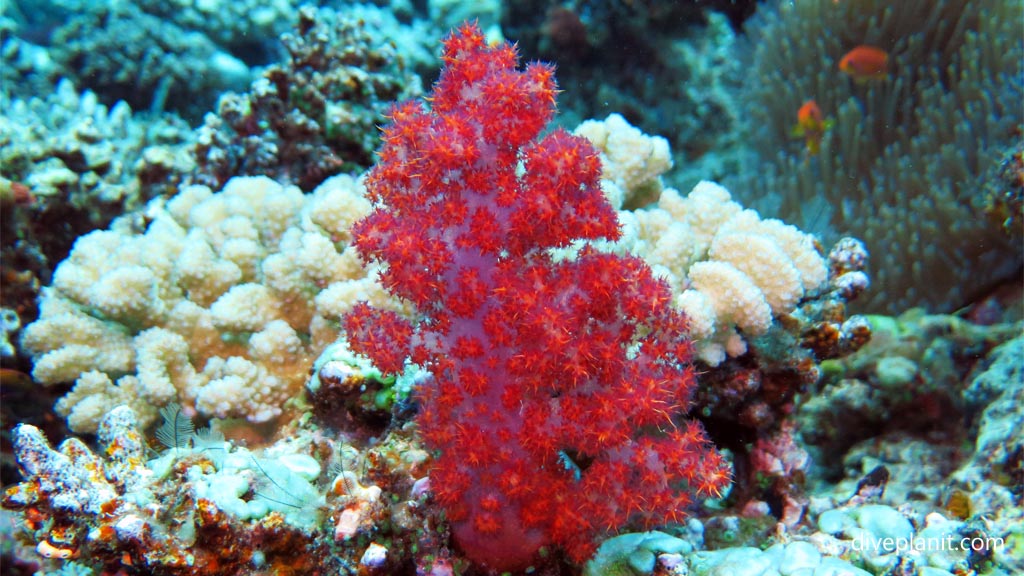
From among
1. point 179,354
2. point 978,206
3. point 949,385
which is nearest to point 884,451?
point 949,385

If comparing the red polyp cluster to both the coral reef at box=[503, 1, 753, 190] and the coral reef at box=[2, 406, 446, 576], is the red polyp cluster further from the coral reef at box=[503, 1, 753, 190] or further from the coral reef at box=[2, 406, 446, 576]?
the coral reef at box=[503, 1, 753, 190]

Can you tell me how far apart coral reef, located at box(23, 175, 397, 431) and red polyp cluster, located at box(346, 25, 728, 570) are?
0.91 meters

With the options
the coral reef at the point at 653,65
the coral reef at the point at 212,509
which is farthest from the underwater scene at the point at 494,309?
the coral reef at the point at 653,65

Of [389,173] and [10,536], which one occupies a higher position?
[389,173]

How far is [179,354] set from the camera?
120 inches

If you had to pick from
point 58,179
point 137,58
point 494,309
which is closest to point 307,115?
point 58,179

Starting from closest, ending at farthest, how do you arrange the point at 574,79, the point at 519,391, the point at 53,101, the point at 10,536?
1. the point at 10,536
2. the point at 519,391
3. the point at 53,101
4. the point at 574,79

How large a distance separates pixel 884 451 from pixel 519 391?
284 centimetres

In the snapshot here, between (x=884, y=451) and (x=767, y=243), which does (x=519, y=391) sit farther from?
(x=884, y=451)

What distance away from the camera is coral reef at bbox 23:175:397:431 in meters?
2.92

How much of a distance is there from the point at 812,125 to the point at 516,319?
4091mm

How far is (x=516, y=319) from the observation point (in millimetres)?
1974

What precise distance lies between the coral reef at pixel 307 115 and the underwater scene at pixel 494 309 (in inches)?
0.9

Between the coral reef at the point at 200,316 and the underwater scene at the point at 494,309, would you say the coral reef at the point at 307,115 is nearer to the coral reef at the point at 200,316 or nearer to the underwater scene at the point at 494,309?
the underwater scene at the point at 494,309
